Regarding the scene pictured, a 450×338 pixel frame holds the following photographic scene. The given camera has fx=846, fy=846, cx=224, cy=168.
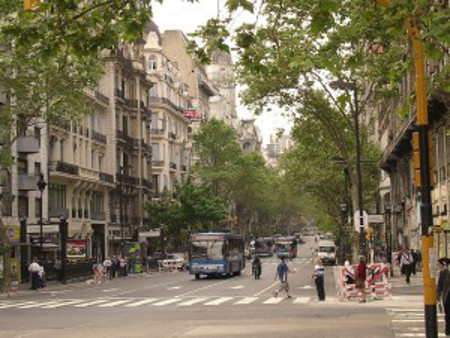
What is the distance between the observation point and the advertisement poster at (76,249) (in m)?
53.2

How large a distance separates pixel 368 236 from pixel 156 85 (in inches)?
2295

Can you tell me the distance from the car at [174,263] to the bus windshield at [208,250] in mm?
20378

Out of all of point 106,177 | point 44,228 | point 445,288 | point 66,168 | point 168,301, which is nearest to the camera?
point 445,288

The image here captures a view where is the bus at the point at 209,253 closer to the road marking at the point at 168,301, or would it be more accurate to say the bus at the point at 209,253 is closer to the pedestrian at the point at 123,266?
the pedestrian at the point at 123,266

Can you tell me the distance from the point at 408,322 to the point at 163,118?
75.8 metres

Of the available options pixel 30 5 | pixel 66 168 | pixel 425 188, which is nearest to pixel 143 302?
pixel 425 188

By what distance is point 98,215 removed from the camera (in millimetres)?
70500

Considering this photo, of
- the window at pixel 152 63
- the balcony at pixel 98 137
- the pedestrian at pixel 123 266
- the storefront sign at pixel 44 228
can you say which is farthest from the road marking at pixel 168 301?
the window at pixel 152 63

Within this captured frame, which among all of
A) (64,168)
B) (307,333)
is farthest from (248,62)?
(64,168)

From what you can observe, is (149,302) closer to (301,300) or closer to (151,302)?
(151,302)

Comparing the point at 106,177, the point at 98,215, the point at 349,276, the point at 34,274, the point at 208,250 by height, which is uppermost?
the point at 106,177

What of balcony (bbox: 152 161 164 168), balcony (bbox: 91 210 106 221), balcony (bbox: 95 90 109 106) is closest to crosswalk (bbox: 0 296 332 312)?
balcony (bbox: 91 210 106 221)

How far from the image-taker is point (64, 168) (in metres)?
61.8

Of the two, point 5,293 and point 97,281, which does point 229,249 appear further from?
point 5,293
